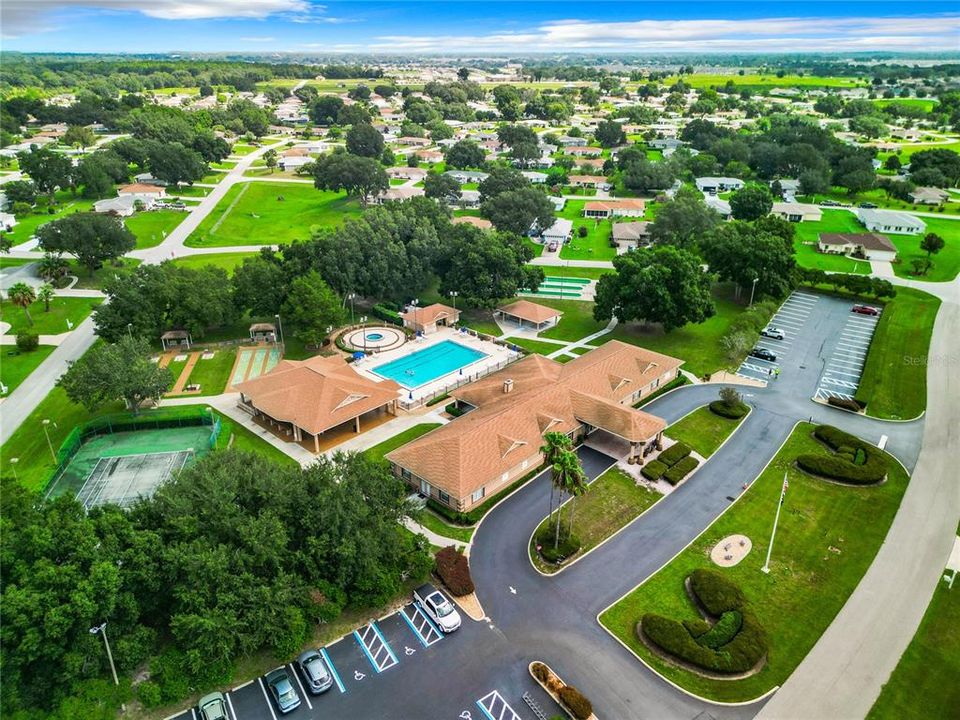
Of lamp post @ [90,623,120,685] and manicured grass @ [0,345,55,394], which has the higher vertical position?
lamp post @ [90,623,120,685]

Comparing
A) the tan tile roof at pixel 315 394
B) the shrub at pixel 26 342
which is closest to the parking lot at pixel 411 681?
the tan tile roof at pixel 315 394

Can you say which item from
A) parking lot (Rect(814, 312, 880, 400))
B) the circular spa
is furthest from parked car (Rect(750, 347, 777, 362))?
the circular spa

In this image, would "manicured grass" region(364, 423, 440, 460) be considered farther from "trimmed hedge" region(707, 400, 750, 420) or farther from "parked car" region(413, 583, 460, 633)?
"trimmed hedge" region(707, 400, 750, 420)

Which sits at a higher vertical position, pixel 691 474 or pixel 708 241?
pixel 708 241

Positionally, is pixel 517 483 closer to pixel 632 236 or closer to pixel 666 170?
pixel 632 236

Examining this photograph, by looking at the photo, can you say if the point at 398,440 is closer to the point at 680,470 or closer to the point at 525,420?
the point at 525,420

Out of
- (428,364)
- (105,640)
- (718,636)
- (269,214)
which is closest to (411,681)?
(105,640)

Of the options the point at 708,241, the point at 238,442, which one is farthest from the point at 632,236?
the point at 238,442
